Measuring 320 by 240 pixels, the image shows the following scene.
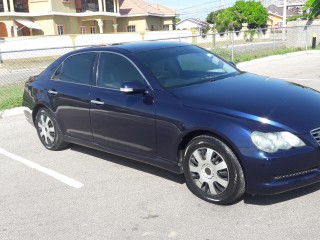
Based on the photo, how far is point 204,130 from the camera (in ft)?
12.3

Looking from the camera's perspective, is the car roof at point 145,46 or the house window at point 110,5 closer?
the car roof at point 145,46

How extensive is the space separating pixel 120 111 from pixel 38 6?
38712 millimetres

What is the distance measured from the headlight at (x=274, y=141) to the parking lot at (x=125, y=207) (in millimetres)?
641

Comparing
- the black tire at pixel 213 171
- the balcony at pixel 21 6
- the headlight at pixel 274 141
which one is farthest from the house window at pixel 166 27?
the headlight at pixel 274 141

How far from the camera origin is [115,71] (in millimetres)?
4797

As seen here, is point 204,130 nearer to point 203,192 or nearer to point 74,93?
point 203,192

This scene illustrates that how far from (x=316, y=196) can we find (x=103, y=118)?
99.9 inches

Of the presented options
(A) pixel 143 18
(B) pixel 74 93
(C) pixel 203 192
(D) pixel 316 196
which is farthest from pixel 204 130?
(A) pixel 143 18

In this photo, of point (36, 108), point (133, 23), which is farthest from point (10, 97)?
point (133, 23)

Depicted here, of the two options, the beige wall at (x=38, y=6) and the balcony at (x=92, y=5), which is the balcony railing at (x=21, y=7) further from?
the balcony at (x=92, y=5)

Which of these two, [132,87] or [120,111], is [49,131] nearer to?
[120,111]

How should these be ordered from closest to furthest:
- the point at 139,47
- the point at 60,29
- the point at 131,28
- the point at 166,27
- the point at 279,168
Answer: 1. the point at 279,168
2. the point at 139,47
3. the point at 60,29
4. the point at 131,28
5. the point at 166,27

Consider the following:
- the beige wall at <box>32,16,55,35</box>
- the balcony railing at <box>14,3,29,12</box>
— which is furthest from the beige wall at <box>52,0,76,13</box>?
the balcony railing at <box>14,3,29,12</box>

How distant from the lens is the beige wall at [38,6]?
39156 millimetres
